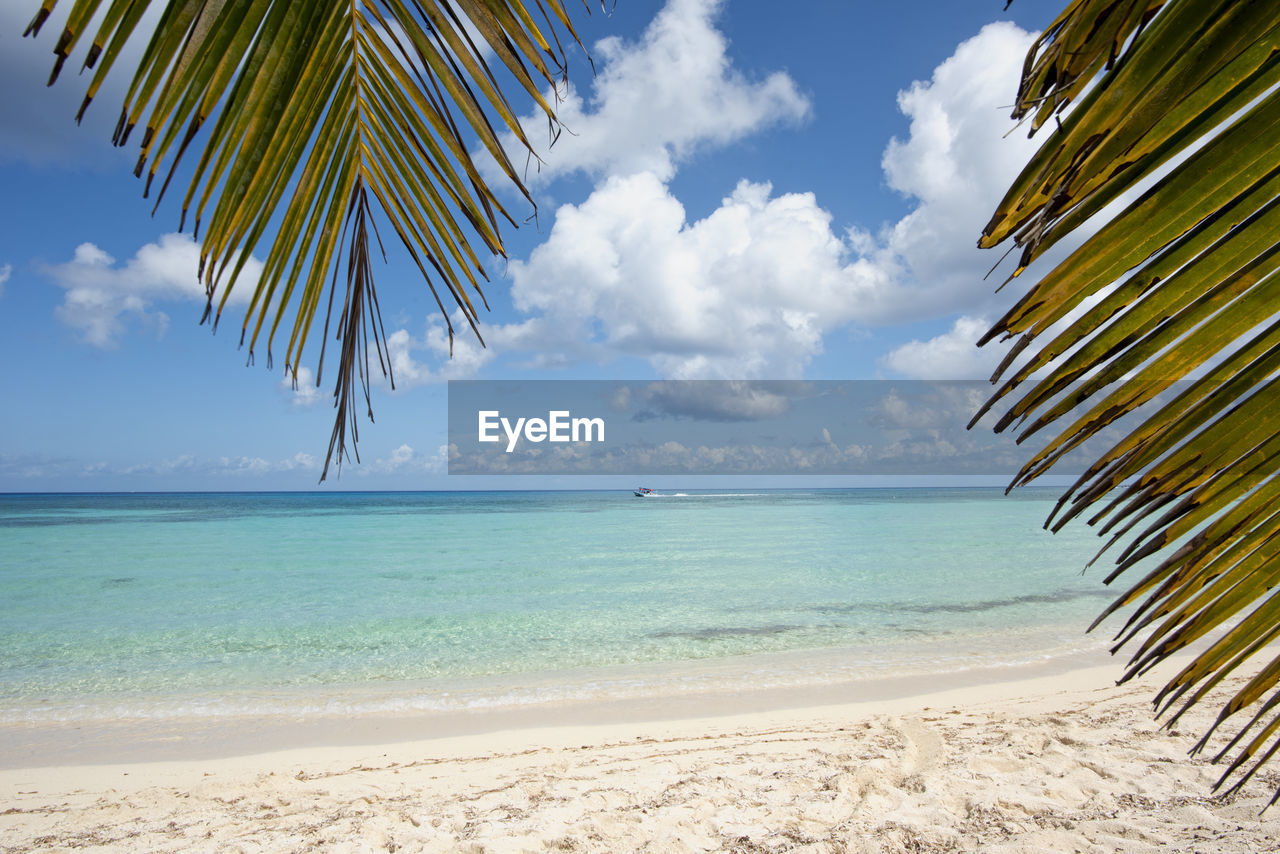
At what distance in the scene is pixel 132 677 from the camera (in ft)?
25.6

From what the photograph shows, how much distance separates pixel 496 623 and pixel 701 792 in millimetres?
6768

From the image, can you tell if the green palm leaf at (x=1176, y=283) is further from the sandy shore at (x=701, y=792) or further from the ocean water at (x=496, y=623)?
the ocean water at (x=496, y=623)

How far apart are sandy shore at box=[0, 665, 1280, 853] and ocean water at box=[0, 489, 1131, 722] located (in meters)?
1.48

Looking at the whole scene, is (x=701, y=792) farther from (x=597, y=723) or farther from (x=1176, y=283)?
(x=1176, y=283)

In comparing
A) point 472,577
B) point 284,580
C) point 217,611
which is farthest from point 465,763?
point 284,580

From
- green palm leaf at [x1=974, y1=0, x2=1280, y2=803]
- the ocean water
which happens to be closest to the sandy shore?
the ocean water

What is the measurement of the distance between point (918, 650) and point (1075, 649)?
204 cm

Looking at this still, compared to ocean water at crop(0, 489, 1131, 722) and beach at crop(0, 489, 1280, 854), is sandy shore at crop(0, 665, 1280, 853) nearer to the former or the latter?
beach at crop(0, 489, 1280, 854)

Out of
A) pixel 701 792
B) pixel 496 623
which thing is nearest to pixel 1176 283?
pixel 701 792

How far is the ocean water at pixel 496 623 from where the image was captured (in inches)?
285

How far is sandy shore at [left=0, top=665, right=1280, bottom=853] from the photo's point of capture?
3.65 meters

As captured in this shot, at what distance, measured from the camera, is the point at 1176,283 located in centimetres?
62

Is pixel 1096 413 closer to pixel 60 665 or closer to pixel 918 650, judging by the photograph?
pixel 918 650

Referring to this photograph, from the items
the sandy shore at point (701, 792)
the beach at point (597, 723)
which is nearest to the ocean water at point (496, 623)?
the beach at point (597, 723)
